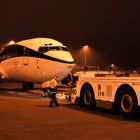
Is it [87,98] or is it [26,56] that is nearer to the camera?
[87,98]

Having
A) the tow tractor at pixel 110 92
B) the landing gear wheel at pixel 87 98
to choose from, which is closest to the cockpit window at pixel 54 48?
the tow tractor at pixel 110 92

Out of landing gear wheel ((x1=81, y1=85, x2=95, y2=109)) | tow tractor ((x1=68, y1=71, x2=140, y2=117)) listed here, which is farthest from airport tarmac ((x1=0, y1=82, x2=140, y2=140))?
landing gear wheel ((x1=81, y1=85, x2=95, y2=109))

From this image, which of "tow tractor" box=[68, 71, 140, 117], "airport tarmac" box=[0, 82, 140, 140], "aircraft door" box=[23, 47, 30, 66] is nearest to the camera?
"airport tarmac" box=[0, 82, 140, 140]

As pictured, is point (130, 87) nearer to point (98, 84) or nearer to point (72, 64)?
point (98, 84)

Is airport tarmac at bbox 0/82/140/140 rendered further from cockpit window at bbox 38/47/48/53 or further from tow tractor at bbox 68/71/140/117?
cockpit window at bbox 38/47/48/53

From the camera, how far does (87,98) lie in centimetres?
1741

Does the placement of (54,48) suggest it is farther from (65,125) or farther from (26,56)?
(65,125)

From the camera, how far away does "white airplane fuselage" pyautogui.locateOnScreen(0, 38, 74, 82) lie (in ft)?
81.8

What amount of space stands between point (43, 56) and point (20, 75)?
352 cm

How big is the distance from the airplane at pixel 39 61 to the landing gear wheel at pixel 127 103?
410 inches

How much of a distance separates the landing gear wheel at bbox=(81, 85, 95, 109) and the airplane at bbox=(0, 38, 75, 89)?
7.06m

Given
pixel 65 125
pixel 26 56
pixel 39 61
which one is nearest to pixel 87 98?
pixel 65 125

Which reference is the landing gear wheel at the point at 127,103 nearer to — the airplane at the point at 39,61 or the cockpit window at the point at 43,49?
the airplane at the point at 39,61

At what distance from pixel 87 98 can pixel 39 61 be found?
359 inches
